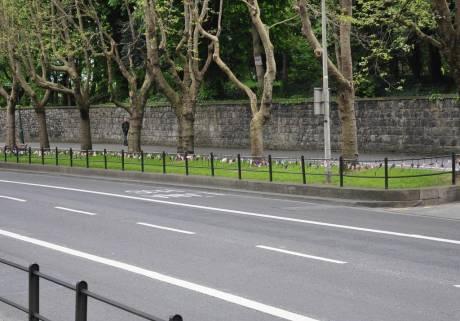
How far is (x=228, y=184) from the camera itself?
23.5 metres

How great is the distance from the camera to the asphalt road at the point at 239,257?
329 inches

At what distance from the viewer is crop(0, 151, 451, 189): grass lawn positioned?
20.3 metres

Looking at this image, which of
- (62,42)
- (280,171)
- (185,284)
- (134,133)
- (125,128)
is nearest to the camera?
(185,284)

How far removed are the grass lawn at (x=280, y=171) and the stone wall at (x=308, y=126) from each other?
8529 millimetres

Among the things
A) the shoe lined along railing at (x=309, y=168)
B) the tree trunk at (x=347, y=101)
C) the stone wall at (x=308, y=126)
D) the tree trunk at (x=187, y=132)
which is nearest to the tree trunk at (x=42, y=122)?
the shoe lined along railing at (x=309, y=168)

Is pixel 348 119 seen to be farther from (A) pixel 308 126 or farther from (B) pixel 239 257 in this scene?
(A) pixel 308 126

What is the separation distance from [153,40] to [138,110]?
4.61 meters

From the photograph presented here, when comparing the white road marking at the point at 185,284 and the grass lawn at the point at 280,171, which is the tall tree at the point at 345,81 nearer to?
the grass lawn at the point at 280,171

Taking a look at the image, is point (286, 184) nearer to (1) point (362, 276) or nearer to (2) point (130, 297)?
(1) point (362, 276)

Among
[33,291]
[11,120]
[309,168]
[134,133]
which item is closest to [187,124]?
[134,133]

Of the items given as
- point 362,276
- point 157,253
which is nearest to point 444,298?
point 362,276

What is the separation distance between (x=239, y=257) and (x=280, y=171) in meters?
11.8

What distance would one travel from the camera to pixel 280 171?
75.6 feet

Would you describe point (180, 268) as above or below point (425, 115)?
below
